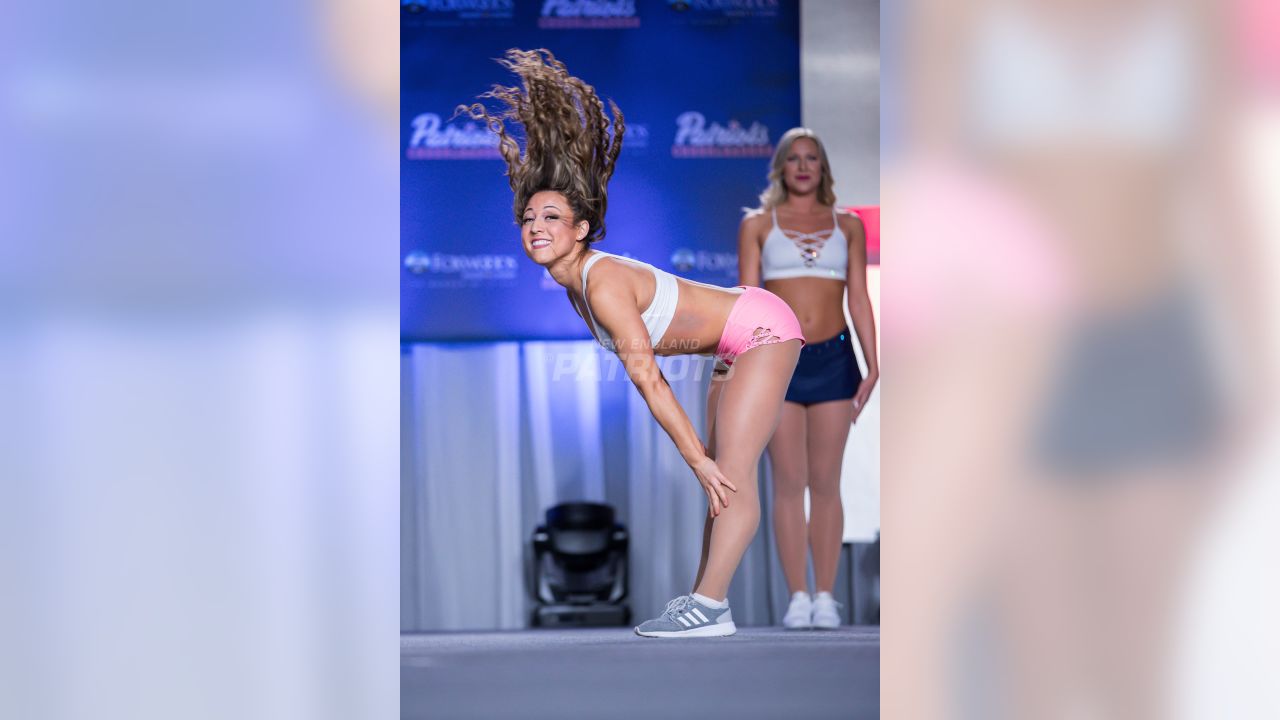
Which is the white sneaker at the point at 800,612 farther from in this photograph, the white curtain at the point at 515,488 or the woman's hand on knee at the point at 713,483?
the white curtain at the point at 515,488

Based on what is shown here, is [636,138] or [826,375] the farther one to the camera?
[636,138]

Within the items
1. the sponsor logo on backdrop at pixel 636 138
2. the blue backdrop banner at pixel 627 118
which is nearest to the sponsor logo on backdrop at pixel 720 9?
the blue backdrop banner at pixel 627 118

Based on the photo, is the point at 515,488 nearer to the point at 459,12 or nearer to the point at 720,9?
the point at 459,12

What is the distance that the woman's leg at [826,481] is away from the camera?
123 inches

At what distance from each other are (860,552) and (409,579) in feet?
6.15

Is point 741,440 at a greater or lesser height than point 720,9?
lesser

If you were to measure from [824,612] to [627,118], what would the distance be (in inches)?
84.3

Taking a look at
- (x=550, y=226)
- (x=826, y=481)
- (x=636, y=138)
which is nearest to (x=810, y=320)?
(x=826, y=481)

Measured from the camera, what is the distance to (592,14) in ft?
14.4

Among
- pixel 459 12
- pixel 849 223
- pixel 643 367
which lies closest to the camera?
pixel 643 367

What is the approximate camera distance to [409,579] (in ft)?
15.3

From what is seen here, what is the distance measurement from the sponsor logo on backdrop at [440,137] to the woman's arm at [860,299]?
57.1 inches
